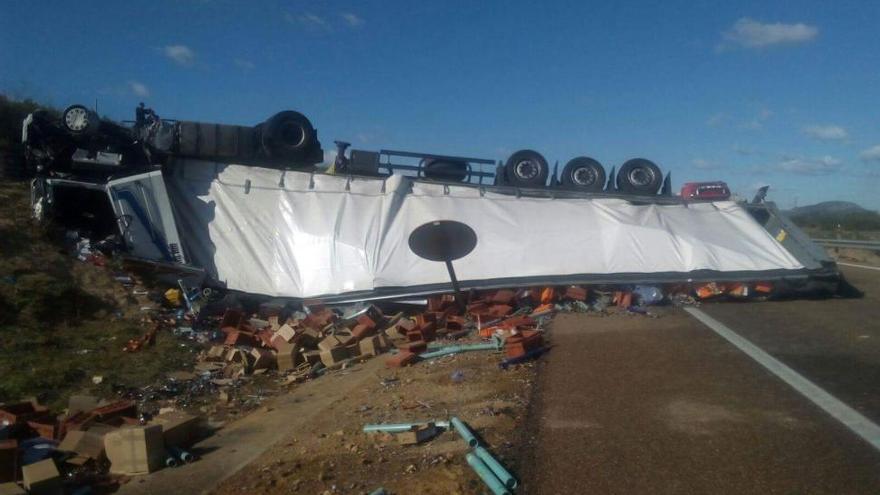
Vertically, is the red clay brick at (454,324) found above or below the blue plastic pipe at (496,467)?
below

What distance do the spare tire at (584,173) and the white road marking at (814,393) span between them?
7.30 meters

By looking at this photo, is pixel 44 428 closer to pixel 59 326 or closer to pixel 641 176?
pixel 59 326

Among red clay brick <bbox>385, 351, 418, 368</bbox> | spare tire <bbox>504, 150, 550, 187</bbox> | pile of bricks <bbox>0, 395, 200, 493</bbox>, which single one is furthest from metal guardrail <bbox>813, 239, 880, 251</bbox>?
pile of bricks <bbox>0, 395, 200, 493</bbox>

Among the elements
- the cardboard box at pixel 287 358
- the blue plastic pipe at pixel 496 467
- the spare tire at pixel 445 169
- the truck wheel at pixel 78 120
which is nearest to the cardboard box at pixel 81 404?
the cardboard box at pixel 287 358

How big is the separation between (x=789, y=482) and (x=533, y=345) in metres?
4.84

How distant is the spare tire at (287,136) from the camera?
16.5 meters

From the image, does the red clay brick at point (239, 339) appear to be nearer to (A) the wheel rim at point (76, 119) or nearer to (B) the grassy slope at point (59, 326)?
Answer: (B) the grassy slope at point (59, 326)

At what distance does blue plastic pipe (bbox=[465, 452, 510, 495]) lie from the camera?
15.5 feet

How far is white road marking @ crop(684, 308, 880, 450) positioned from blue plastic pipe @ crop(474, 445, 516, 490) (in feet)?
8.99

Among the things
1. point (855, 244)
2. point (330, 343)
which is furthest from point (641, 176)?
point (855, 244)

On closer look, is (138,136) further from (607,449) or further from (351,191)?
(607,449)

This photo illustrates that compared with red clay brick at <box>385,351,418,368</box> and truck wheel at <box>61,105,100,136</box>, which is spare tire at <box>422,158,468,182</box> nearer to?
truck wheel at <box>61,105,100,136</box>

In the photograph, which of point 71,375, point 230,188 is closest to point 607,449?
point 71,375

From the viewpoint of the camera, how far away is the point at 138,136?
1600 cm
